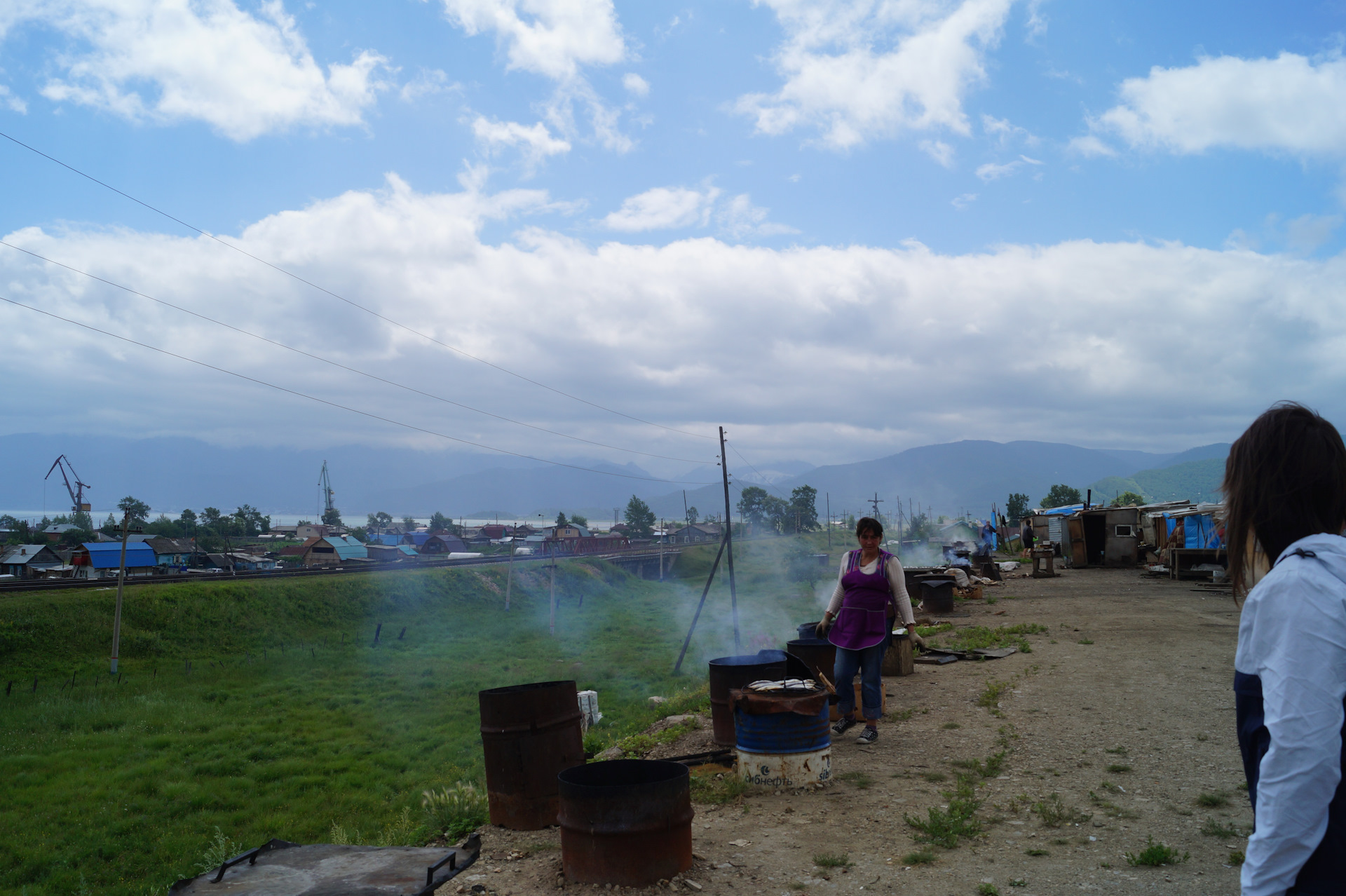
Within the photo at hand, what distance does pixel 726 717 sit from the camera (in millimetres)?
7742

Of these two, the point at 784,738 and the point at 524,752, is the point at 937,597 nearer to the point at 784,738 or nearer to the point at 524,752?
the point at 784,738

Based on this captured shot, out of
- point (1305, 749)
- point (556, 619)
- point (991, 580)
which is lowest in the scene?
point (556, 619)

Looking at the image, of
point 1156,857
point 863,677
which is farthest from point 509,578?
point 1156,857

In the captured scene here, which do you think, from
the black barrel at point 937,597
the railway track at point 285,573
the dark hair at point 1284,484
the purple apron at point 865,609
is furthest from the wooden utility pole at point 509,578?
the dark hair at point 1284,484

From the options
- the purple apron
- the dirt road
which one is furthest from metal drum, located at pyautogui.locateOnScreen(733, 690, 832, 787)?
the purple apron

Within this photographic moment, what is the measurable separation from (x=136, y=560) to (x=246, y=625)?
27346mm

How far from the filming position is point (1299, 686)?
1.64 metres

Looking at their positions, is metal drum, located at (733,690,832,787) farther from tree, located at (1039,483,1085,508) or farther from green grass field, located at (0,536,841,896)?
tree, located at (1039,483,1085,508)

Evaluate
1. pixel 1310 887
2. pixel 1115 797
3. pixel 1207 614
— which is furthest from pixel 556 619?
pixel 1310 887

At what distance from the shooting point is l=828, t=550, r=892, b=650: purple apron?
7.15 meters

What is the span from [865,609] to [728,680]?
1.59m

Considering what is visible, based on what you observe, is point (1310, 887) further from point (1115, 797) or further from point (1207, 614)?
point (1207, 614)

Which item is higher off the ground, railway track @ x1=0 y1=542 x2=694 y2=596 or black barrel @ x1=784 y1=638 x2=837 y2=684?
black barrel @ x1=784 y1=638 x2=837 y2=684

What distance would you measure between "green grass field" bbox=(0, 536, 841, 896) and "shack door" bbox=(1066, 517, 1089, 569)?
11.3 metres
